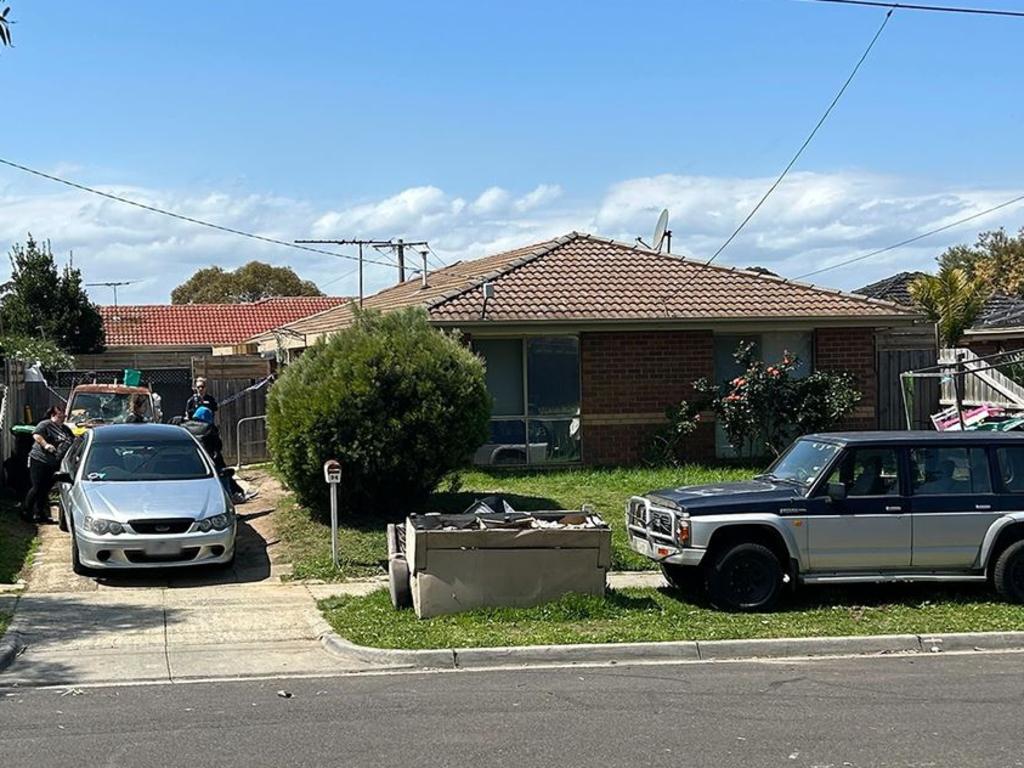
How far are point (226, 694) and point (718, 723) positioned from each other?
11.0 feet

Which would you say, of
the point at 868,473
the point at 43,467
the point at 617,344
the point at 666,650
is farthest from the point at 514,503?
the point at 666,650

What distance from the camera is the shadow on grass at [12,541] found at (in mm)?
13234

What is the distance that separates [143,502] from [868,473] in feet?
24.1

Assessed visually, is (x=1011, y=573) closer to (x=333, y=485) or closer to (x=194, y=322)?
(x=333, y=485)

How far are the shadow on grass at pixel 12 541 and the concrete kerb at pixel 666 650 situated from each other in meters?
4.78

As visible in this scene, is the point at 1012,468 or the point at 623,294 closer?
the point at 1012,468

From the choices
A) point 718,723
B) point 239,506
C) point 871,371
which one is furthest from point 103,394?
point 718,723

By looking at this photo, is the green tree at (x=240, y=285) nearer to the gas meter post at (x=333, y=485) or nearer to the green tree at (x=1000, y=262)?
the green tree at (x=1000, y=262)

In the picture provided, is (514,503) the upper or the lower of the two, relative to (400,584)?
upper

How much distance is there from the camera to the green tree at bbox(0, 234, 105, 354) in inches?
1658

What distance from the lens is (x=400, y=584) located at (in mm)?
A: 11109

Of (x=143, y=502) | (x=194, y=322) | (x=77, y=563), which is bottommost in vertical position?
(x=77, y=563)

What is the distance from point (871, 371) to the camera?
20.9 metres

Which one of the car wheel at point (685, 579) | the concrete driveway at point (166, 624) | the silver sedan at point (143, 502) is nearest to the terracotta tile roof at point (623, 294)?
the silver sedan at point (143, 502)
